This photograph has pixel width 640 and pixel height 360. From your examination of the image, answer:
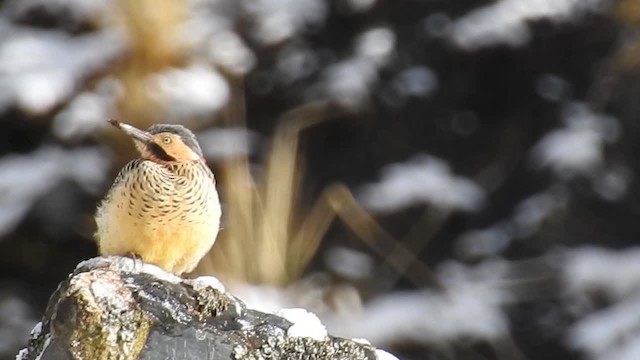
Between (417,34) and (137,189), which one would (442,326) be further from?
(137,189)

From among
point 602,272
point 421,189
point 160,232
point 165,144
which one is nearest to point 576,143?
point 602,272

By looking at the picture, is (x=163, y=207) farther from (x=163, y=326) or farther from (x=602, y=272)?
(x=602, y=272)

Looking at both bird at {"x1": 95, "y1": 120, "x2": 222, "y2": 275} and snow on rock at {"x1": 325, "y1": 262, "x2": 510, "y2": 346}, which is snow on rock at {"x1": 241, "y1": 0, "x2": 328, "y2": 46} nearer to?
snow on rock at {"x1": 325, "y1": 262, "x2": 510, "y2": 346}

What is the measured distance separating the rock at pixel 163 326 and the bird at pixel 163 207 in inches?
7.7

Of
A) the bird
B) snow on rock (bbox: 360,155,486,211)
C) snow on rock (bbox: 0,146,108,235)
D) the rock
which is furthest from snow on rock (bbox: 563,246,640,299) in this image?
the rock

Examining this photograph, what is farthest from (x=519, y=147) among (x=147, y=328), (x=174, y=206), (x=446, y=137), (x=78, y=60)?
(x=147, y=328)

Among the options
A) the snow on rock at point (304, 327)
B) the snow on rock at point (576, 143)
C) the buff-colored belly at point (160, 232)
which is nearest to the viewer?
the snow on rock at point (304, 327)

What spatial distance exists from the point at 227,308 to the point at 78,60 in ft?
9.93

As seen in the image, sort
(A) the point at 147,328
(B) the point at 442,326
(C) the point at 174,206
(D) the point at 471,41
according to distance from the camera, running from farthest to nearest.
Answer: (D) the point at 471,41 < (B) the point at 442,326 < (C) the point at 174,206 < (A) the point at 147,328

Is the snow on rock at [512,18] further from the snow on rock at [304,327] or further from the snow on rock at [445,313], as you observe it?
the snow on rock at [304,327]

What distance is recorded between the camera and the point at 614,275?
571cm

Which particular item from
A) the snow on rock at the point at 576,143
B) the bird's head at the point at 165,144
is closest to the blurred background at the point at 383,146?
the snow on rock at the point at 576,143

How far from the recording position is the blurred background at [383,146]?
5.52m

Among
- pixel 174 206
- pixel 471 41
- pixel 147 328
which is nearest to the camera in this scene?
pixel 147 328
